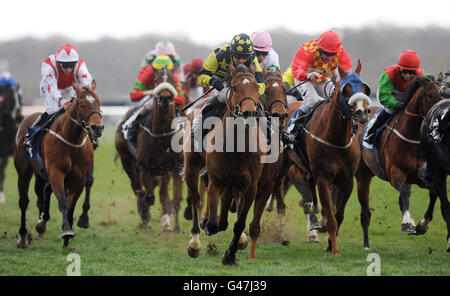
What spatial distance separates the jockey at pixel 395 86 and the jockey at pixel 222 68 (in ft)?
7.18

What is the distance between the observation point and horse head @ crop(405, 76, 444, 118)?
8578 mm

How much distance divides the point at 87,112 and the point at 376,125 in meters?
3.67

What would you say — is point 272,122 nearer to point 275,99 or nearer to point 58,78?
point 275,99

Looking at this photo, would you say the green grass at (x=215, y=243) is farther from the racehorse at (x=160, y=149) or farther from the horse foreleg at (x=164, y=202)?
the racehorse at (x=160, y=149)

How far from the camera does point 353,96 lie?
7.90 meters

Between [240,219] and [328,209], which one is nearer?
[240,219]

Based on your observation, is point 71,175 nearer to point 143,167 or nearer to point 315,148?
point 143,167

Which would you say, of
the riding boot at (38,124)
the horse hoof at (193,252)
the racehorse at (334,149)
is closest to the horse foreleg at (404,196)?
the racehorse at (334,149)

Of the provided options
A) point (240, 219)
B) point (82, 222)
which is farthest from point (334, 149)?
point (82, 222)

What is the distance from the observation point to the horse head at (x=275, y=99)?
7988 mm

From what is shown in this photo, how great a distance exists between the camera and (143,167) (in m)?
11.0

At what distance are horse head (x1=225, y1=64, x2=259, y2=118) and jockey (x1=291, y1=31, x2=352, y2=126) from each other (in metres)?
2.00

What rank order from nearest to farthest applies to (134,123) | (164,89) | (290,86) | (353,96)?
(353,96), (290,86), (164,89), (134,123)

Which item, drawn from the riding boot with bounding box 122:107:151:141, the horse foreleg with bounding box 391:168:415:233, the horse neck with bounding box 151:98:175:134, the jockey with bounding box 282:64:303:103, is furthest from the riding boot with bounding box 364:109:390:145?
the riding boot with bounding box 122:107:151:141
